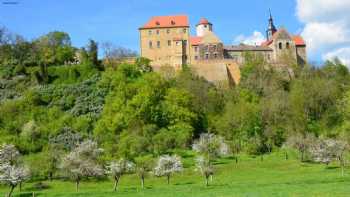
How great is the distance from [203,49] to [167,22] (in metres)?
11.0

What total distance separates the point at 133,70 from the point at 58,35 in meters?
22.8

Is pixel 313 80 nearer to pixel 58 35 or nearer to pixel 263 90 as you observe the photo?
pixel 263 90

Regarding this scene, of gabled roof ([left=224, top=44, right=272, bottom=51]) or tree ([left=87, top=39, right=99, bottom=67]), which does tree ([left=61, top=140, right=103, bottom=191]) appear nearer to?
tree ([left=87, top=39, right=99, bottom=67])

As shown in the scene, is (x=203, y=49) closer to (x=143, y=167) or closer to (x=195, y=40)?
(x=195, y=40)

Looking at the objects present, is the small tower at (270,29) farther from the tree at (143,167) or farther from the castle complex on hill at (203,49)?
the tree at (143,167)

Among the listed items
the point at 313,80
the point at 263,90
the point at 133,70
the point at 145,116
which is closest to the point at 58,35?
the point at 133,70

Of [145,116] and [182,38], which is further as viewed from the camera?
[182,38]

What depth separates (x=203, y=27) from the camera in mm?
107188

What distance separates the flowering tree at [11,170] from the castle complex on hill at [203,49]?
128 feet

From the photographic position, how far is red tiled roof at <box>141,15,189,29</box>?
101688mm

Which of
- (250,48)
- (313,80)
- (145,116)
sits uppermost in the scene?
(250,48)

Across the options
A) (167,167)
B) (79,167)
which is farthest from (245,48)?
(79,167)

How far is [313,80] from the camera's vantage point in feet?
274

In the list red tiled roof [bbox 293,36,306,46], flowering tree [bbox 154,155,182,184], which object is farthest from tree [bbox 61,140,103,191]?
red tiled roof [bbox 293,36,306,46]
